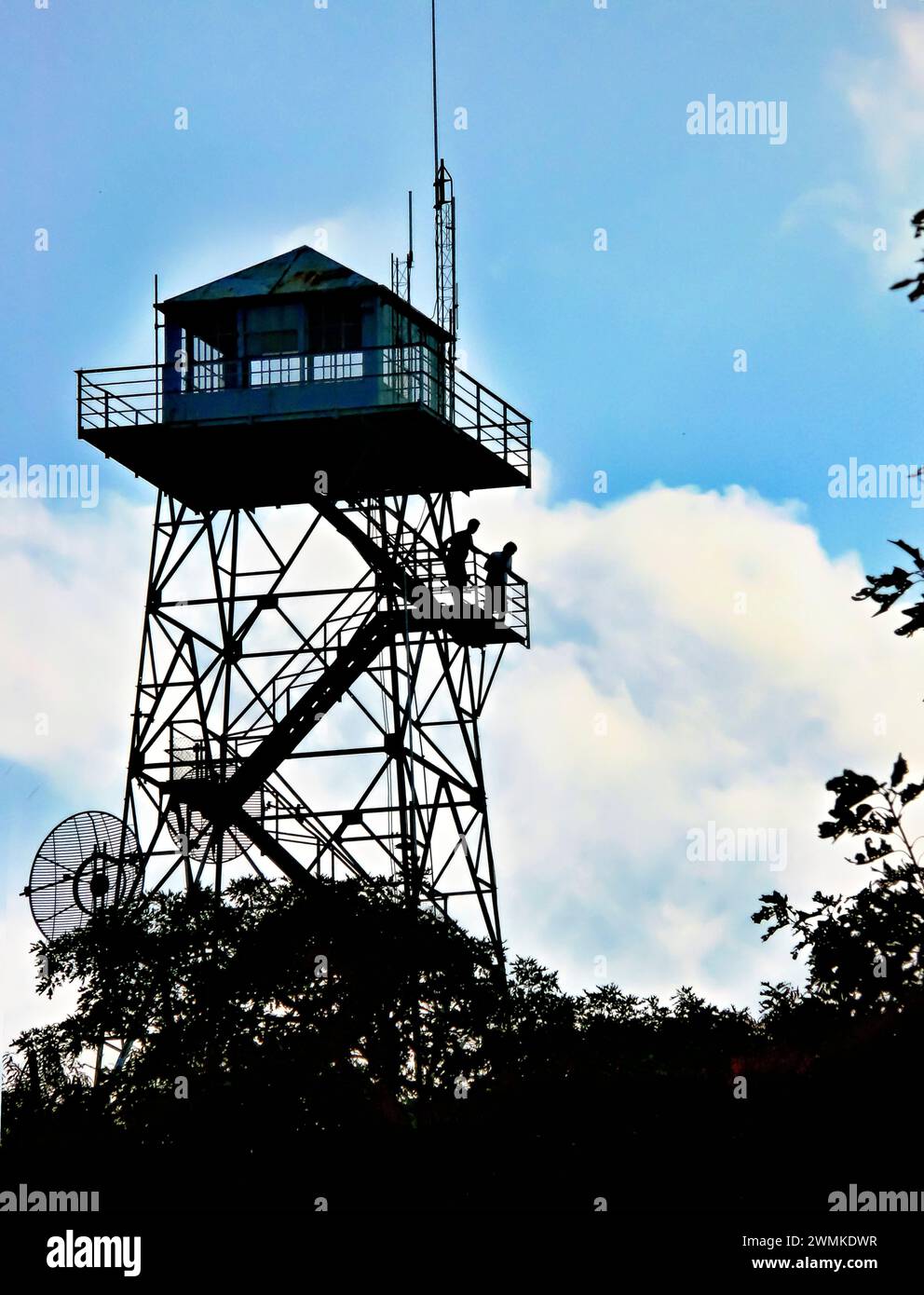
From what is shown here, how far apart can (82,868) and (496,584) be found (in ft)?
29.3

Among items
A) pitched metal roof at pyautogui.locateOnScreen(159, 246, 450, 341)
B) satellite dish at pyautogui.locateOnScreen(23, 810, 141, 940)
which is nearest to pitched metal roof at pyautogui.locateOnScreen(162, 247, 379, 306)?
pitched metal roof at pyautogui.locateOnScreen(159, 246, 450, 341)

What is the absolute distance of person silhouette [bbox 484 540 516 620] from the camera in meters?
47.2

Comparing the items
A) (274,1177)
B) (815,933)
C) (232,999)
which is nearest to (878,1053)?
(815,933)

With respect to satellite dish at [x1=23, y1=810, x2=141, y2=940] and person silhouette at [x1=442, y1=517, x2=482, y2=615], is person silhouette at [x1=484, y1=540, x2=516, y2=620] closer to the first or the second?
person silhouette at [x1=442, y1=517, x2=482, y2=615]

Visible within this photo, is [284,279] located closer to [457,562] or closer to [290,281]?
[290,281]

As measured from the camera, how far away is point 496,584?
155 feet

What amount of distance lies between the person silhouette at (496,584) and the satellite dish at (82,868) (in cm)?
762

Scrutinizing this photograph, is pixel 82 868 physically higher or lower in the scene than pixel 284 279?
lower

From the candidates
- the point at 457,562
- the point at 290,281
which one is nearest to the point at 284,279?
the point at 290,281

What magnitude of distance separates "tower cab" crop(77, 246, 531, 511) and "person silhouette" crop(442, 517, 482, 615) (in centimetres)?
117

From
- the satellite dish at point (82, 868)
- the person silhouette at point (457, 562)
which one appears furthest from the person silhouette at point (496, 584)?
the satellite dish at point (82, 868)

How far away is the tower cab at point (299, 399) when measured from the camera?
149 ft
